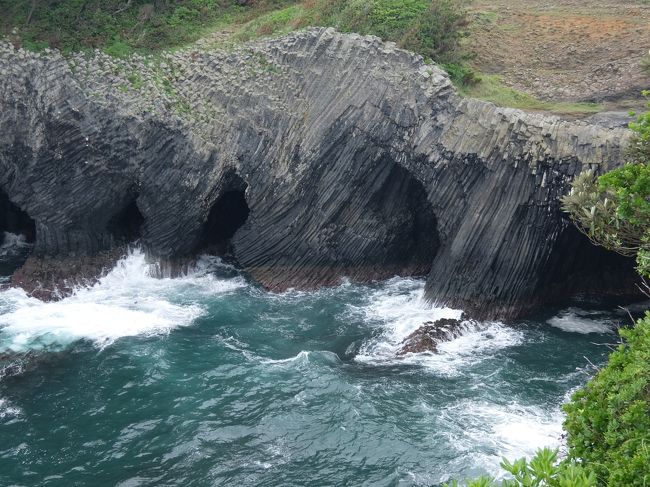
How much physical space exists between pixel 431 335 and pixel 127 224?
50.6 feet

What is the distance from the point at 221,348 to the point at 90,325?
216 inches

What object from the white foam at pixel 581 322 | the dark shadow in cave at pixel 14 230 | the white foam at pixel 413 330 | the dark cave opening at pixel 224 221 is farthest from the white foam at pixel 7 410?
the white foam at pixel 581 322

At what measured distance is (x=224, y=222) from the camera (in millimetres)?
34188

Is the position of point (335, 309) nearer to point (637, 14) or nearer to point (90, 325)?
point (90, 325)

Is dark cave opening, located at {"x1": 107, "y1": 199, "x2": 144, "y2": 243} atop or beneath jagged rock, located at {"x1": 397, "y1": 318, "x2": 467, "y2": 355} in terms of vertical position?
atop

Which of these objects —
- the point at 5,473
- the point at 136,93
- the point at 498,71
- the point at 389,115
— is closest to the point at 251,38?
the point at 136,93

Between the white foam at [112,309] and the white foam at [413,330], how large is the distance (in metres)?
6.74

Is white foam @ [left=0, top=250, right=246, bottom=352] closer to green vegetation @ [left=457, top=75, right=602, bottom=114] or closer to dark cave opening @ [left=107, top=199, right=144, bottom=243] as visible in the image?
dark cave opening @ [left=107, top=199, right=144, bottom=243]

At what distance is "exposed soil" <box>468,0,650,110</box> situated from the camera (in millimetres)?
33406

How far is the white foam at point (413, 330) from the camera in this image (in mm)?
24734

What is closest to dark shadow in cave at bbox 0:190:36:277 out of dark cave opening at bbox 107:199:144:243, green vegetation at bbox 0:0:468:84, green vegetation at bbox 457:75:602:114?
dark cave opening at bbox 107:199:144:243

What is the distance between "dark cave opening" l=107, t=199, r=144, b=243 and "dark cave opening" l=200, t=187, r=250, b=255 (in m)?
3.08

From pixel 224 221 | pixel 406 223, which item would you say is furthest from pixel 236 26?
pixel 406 223

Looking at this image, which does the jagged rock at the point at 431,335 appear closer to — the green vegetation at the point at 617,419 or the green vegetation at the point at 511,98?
the green vegetation at the point at 617,419
